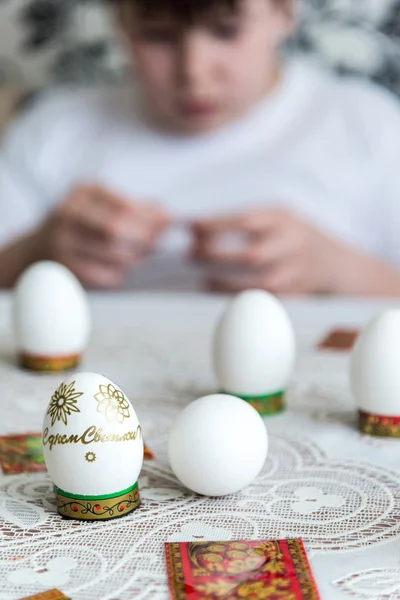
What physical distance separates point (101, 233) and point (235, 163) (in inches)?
15.4

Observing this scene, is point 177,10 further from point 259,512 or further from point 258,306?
point 259,512

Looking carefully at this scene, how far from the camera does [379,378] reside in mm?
610

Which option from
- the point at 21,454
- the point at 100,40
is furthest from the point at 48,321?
the point at 100,40

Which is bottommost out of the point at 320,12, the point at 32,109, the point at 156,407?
the point at 156,407

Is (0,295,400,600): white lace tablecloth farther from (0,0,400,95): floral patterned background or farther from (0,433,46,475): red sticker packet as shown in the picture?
(0,0,400,95): floral patterned background

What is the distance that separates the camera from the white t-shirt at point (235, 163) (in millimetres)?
1485

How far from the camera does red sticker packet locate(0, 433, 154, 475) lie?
56 cm

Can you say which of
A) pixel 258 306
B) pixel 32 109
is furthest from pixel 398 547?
pixel 32 109

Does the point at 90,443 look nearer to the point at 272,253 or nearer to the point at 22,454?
the point at 22,454

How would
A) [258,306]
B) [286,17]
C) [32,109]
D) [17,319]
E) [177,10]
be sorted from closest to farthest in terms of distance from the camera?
[258,306], [17,319], [177,10], [286,17], [32,109]

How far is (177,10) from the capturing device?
4.50ft

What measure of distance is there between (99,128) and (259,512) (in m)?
1.22

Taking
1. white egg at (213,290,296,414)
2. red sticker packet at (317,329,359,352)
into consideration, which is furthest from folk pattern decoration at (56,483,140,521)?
red sticker packet at (317,329,359,352)

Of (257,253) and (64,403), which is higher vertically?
(64,403)
